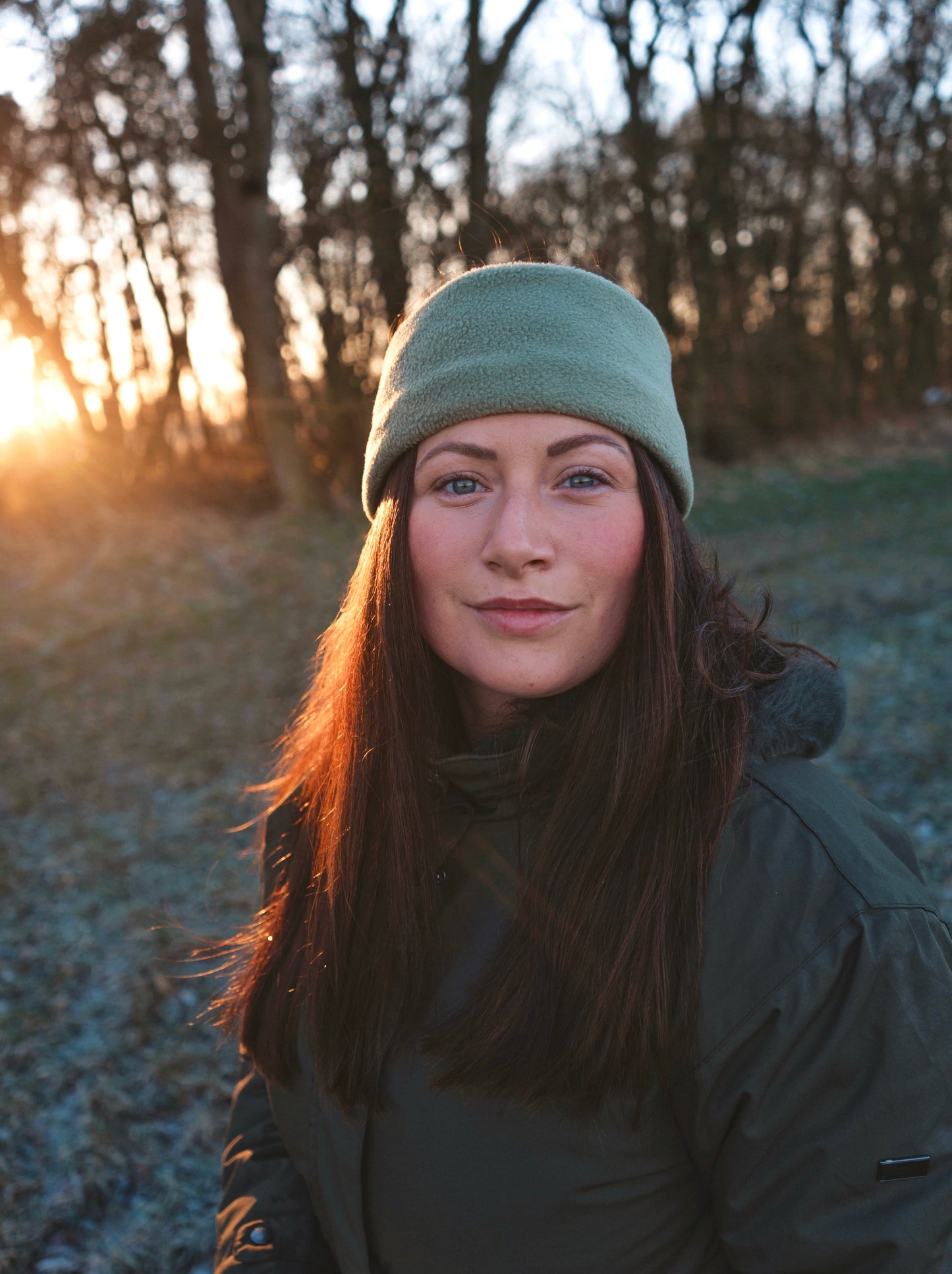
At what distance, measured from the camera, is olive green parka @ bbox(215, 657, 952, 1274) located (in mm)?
1081

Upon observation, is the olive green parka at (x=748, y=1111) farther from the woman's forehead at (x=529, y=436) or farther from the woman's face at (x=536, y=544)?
the woman's forehead at (x=529, y=436)

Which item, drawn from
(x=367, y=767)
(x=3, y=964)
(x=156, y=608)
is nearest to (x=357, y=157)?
(x=156, y=608)

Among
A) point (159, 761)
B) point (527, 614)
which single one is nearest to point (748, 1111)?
point (527, 614)

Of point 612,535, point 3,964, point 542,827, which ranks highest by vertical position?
point 612,535

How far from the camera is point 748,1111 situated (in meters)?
1.13

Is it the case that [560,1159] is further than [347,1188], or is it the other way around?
[347,1188]

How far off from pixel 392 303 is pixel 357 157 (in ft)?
6.38

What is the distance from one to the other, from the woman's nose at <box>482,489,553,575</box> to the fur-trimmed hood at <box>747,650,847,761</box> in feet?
1.36

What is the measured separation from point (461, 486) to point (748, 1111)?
104 cm

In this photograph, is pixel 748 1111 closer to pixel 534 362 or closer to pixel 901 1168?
pixel 901 1168

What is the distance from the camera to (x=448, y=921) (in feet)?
4.84

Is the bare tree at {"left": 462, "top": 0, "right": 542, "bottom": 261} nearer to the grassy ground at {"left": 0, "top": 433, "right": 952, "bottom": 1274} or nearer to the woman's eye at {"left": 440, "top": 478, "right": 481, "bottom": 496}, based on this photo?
the grassy ground at {"left": 0, "top": 433, "right": 952, "bottom": 1274}

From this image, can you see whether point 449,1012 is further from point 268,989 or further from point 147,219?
point 147,219

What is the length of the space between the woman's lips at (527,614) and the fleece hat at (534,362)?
32 centimetres
